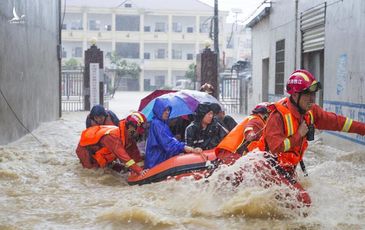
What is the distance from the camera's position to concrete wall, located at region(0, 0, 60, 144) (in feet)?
35.5

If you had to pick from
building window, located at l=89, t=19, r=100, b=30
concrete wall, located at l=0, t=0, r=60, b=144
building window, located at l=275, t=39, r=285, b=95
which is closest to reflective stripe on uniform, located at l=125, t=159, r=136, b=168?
concrete wall, located at l=0, t=0, r=60, b=144

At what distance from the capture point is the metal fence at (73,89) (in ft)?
81.5

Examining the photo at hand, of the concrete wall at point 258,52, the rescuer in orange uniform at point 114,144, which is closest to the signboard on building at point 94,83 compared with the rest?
the concrete wall at point 258,52

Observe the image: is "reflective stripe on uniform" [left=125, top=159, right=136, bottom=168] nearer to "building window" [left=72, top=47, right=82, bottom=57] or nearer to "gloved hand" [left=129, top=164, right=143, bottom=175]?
"gloved hand" [left=129, top=164, right=143, bottom=175]

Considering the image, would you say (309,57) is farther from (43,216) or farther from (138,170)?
(43,216)

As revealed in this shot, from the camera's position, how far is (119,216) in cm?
562

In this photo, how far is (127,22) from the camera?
200 ft

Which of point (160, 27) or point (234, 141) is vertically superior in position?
point (160, 27)

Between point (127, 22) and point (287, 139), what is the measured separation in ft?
188

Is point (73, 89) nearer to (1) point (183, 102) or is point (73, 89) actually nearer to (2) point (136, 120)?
(1) point (183, 102)

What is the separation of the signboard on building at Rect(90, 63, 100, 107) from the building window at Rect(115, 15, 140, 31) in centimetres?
3920

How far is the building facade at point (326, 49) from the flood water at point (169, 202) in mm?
1797

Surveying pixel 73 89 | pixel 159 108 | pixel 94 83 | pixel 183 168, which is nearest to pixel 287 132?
pixel 183 168

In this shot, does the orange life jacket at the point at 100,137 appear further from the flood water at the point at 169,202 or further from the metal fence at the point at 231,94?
the metal fence at the point at 231,94
